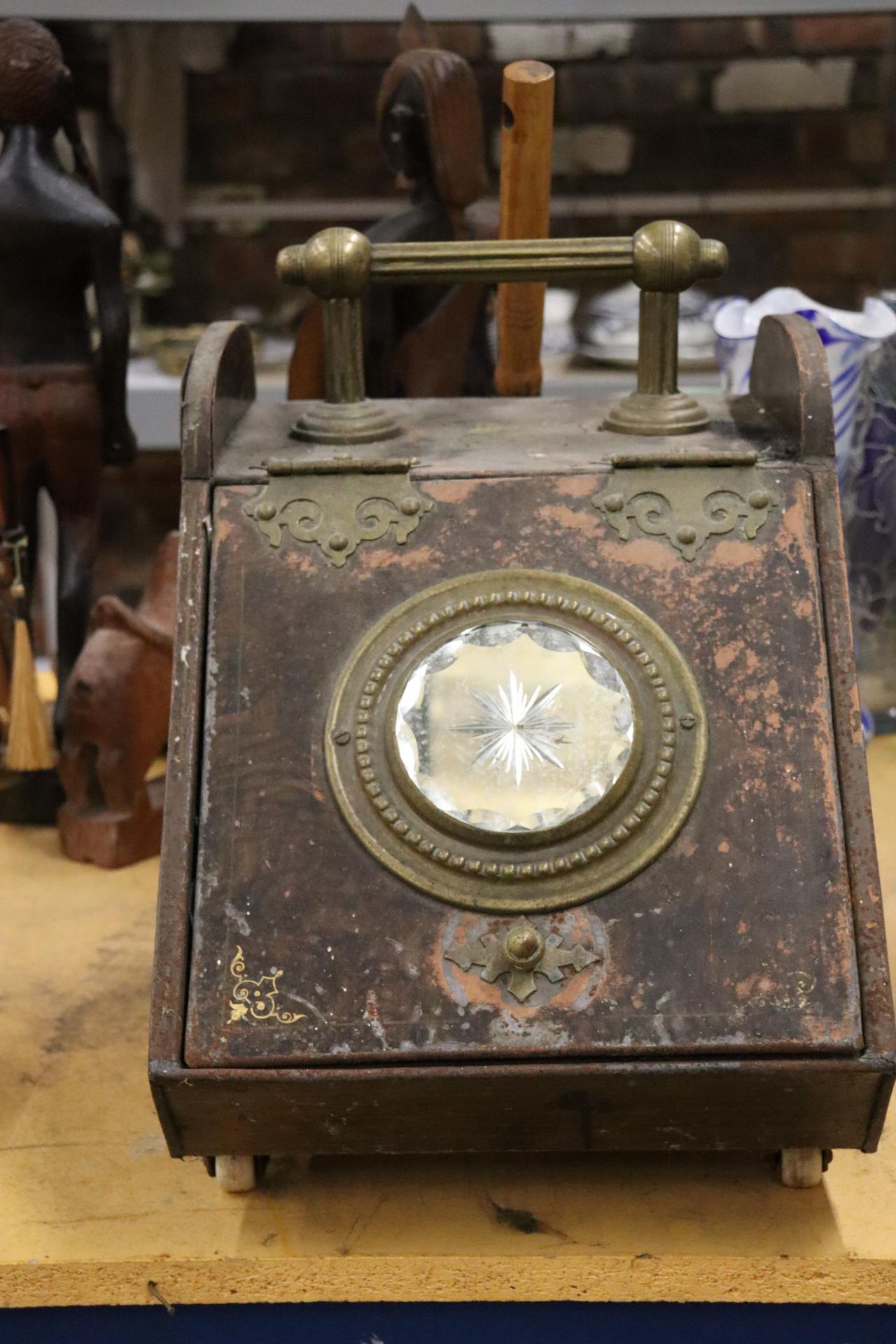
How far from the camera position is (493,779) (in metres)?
1.05

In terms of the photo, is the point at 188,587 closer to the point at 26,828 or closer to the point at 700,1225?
the point at 700,1225

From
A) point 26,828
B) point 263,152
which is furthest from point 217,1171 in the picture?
point 263,152

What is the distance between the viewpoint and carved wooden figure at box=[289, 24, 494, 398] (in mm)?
1677

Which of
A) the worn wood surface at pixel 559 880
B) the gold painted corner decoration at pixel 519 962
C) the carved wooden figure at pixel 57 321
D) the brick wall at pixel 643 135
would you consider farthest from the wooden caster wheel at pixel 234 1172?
the brick wall at pixel 643 135

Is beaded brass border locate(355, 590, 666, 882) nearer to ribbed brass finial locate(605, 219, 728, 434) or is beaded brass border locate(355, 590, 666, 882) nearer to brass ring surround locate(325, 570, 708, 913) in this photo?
brass ring surround locate(325, 570, 708, 913)

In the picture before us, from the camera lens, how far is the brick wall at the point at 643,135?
2.46 meters

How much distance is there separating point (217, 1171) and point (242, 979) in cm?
19

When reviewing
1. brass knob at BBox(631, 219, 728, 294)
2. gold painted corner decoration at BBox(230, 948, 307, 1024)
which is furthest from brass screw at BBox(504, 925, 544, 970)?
brass knob at BBox(631, 219, 728, 294)

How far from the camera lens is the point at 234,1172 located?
1087 millimetres

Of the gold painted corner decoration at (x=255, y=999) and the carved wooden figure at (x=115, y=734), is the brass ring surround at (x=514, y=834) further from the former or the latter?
the carved wooden figure at (x=115, y=734)

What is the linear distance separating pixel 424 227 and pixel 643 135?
3.28 ft

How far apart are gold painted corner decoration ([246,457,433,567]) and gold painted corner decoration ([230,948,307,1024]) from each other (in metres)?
0.34

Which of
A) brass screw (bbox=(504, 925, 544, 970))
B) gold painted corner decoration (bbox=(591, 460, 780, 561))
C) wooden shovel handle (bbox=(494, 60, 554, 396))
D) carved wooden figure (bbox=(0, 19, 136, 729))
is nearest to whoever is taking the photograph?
brass screw (bbox=(504, 925, 544, 970))

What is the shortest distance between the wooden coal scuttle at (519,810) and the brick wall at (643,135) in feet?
4.87
